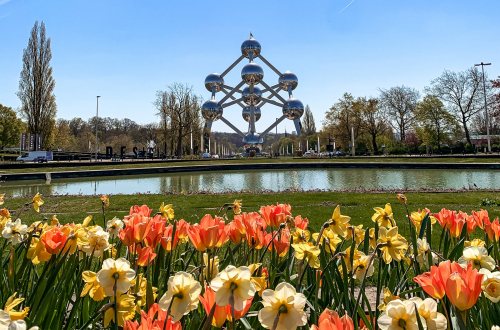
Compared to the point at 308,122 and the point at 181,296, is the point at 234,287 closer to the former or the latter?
the point at 181,296

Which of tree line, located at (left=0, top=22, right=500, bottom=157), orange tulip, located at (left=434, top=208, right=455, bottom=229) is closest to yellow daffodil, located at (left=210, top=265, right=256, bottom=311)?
orange tulip, located at (left=434, top=208, right=455, bottom=229)

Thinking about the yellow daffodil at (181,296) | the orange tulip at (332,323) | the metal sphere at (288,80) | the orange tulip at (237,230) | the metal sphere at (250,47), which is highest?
the metal sphere at (250,47)

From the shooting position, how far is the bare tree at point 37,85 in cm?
4469

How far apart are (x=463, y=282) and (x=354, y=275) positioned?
2.91 feet

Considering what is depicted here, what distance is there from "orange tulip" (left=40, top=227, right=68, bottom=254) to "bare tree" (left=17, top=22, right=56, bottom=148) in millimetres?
49664

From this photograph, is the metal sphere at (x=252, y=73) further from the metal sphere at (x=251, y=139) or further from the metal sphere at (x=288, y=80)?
the metal sphere at (x=251, y=139)

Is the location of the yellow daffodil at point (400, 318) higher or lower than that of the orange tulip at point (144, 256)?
lower

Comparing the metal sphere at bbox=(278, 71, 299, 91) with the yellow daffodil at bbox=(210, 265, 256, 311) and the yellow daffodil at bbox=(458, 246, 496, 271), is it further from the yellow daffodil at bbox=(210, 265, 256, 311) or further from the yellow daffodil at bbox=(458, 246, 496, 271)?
the yellow daffodil at bbox=(210, 265, 256, 311)

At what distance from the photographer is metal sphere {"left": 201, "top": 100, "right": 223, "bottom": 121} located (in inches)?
1948

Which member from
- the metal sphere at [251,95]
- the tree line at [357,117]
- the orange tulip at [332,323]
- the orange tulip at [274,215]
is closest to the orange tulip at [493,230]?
the orange tulip at [274,215]

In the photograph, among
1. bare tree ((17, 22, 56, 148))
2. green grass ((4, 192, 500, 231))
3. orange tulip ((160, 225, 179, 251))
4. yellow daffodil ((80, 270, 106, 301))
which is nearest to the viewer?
yellow daffodil ((80, 270, 106, 301))

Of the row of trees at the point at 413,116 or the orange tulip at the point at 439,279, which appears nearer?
the orange tulip at the point at 439,279

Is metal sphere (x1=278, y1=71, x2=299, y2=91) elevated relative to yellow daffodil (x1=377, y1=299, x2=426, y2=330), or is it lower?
elevated

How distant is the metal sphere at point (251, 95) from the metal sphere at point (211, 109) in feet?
11.9
